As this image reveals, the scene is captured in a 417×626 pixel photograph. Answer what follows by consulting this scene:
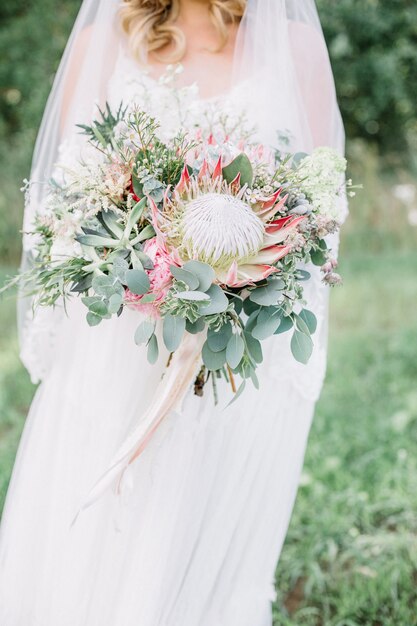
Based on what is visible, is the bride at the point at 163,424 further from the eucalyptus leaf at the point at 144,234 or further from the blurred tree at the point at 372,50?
the blurred tree at the point at 372,50

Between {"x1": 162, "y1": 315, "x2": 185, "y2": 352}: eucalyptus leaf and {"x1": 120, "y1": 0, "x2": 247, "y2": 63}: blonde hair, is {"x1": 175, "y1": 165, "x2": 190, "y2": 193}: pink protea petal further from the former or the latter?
{"x1": 120, "y1": 0, "x2": 247, "y2": 63}: blonde hair

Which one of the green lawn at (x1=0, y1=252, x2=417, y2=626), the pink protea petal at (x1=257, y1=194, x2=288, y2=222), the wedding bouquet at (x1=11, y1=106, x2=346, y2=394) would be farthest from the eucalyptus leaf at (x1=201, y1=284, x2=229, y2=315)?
the green lawn at (x1=0, y1=252, x2=417, y2=626)

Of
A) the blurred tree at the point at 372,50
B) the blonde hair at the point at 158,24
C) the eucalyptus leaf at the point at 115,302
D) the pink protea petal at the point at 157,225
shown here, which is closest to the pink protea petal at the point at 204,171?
the pink protea petal at the point at 157,225

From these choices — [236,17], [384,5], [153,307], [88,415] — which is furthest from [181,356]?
[384,5]

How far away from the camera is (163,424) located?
190 cm

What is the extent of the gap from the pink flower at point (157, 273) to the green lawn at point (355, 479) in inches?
60.3

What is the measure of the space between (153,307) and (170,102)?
0.77 meters

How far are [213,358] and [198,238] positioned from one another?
0.29 m

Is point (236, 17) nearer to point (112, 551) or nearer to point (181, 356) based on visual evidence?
point (181, 356)

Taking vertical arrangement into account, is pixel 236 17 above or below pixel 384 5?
below

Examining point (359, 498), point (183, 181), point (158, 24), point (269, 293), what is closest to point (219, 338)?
point (269, 293)

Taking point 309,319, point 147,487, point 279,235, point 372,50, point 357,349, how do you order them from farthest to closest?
point 372,50, point 357,349, point 147,487, point 309,319, point 279,235

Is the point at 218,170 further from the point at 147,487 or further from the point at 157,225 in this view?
the point at 147,487

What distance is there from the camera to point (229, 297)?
169 cm
